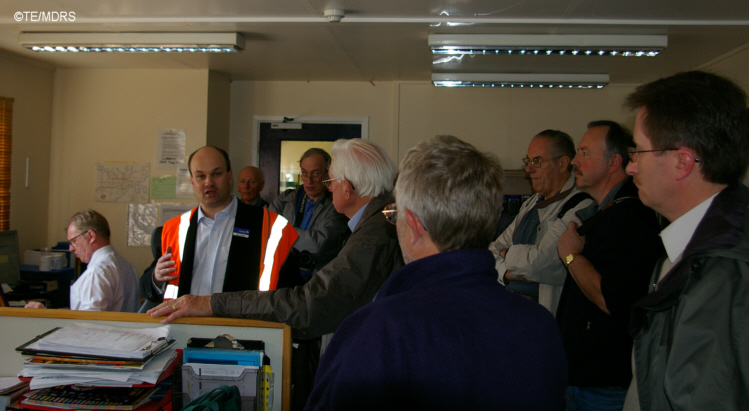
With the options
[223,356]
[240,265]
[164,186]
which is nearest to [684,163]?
[223,356]

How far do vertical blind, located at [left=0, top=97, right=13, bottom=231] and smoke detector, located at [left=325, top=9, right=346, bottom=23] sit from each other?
125 inches

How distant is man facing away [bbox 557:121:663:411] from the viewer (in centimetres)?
146

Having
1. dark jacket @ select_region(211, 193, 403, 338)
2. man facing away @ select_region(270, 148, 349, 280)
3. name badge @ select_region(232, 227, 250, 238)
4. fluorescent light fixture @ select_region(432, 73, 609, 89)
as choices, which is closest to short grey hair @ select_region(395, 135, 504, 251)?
dark jacket @ select_region(211, 193, 403, 338)

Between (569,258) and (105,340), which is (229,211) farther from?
(569,258)

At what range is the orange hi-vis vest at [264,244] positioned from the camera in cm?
213

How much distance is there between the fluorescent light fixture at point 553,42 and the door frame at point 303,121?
188 cm

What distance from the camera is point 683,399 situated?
99cm

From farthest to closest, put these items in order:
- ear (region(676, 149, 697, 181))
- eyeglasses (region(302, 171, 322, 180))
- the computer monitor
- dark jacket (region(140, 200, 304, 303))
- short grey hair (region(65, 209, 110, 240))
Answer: the computer monitor → eyeglasses (region(302, 171, 322, 180)) → short grey hair (region(65, 209, 110, 240)) → dark jacket (region(140, 200, 304, 303)) → ear (region(676, 149, 697, 181))

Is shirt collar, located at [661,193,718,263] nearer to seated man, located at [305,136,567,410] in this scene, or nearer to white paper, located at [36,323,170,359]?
seated man, located at [305,136,567,410]

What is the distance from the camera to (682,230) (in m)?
1.14

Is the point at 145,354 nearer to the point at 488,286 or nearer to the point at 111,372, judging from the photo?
the point at 111,372

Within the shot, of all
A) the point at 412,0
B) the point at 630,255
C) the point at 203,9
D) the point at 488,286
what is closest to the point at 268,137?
the point at 203,9

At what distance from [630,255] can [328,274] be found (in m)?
0.94

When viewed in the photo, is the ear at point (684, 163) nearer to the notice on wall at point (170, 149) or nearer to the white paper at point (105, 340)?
the white paper at point (105, 340)
